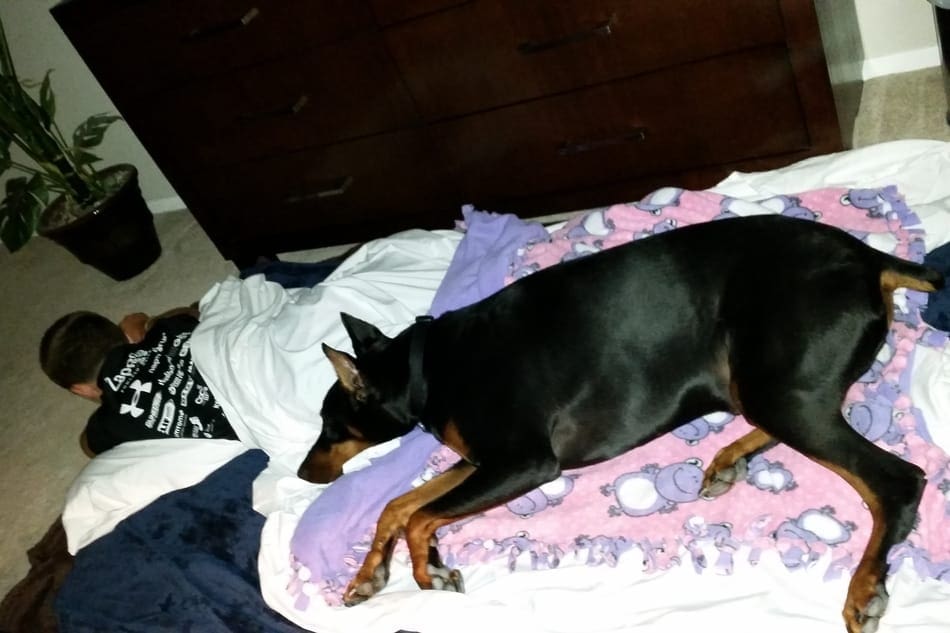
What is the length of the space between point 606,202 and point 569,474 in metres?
1.11

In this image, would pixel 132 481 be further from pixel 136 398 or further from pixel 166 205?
pixel 166 205

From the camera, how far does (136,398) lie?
98.3 inches

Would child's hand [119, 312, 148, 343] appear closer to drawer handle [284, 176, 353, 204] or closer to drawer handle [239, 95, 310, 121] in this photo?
drawer handle [284, 176, 353, 204]

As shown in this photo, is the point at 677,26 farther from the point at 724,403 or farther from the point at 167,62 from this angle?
the point at 167,62

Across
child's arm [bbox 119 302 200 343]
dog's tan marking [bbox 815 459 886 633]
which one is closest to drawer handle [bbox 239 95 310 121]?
child's arm [bbox 119 302 200 343]

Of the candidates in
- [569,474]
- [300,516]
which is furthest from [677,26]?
Answer: [300,516]

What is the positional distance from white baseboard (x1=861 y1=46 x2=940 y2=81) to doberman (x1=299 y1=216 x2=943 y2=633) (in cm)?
140

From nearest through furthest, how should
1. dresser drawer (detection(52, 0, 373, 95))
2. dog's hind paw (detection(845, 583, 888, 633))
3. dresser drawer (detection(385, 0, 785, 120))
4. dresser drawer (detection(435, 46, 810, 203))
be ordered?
dog's hind paw (detection(845, 583, 888, 633)) → dresser drawer (detection(385, 0, 785, 120)) → dresser drawer (detection(435, 46, 810, 203)) → dresser drawer (detection(52, 0, 373, 95))

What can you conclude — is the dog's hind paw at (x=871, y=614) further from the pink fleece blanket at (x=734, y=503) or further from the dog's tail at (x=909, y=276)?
the dog's tail at (x=909, y=276)

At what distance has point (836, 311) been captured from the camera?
1.63m

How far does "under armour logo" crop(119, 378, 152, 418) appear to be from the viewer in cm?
249

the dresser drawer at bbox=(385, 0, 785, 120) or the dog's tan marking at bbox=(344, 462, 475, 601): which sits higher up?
the dresser drawer at bbox=(385, 0, 785, 120)

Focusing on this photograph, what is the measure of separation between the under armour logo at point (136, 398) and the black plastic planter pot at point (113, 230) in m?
1.44

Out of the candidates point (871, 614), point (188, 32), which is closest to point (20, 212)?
point (188, 32)
